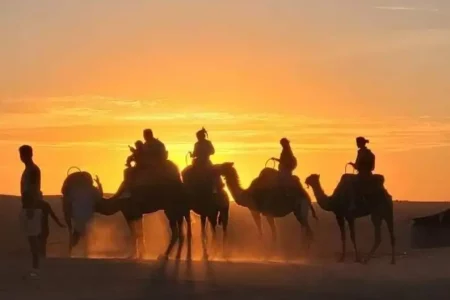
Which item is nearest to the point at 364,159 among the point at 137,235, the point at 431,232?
the point at 137,235

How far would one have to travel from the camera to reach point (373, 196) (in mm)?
26578

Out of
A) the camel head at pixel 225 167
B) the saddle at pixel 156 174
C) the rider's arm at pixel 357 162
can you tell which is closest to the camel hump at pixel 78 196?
the saddle at pixel 156 174

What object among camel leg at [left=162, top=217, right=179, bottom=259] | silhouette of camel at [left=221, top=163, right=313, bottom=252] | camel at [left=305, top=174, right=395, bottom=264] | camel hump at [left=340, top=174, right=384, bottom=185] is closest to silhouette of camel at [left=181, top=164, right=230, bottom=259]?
camel leg at [left=162, top=217, right=179, bottom=259]

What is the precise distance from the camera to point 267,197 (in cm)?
2958

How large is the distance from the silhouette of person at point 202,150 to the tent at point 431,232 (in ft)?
40.0

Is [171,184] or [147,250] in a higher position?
[171,184]

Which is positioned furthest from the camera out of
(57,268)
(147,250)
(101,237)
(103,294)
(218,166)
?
(101,237)

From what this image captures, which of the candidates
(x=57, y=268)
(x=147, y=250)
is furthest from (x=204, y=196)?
(x=57, y=268)

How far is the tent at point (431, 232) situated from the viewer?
122ft

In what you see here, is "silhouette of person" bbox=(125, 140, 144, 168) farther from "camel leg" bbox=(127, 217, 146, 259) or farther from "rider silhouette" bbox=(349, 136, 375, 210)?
"rider silhouette" bbox=(349, 136, 375, 210)

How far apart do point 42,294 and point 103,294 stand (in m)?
1.00

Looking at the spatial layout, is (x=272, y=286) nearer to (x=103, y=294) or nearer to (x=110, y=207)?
(x=103, y=294)

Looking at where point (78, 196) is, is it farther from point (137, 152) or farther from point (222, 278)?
point (222, 278)

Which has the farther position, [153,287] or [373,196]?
[373,196]
